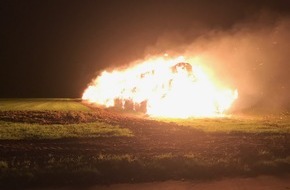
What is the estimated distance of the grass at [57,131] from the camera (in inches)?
838

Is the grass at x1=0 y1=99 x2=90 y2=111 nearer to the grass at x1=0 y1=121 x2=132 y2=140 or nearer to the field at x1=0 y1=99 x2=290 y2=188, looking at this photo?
the grass at x1=0 y1=121 x2=132 y2=140

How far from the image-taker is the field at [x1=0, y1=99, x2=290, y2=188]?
13195 mm

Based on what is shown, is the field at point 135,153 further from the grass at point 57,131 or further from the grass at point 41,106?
the grass at point 41,106

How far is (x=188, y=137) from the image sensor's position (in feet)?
69.6

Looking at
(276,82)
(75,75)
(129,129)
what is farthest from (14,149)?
(75,75)

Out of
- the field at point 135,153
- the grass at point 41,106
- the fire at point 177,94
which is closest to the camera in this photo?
the field at point 135,153

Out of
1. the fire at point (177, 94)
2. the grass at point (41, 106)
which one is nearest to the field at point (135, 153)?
the fire at point (177, 94)

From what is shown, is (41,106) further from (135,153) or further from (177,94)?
(135,153)

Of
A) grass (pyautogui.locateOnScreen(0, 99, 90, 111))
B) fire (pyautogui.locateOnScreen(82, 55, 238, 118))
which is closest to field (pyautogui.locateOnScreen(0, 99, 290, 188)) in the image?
fire (pyautogui.locateOnScreen(82, 55, 238, 118))

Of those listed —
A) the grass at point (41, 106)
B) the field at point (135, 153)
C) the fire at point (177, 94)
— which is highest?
the fire at point (177, 94)

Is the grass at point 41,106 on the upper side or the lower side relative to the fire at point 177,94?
lower

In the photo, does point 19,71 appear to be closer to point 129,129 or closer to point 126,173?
point 129,129

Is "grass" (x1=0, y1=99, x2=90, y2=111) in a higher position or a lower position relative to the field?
higher

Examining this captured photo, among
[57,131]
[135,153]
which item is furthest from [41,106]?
[135,153]
